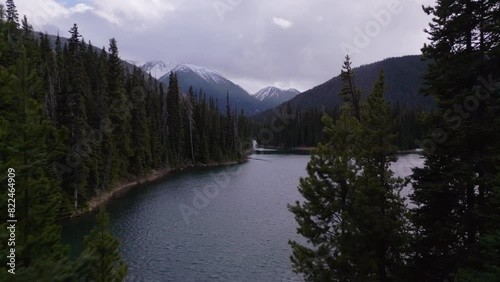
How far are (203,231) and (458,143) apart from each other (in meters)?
25.1

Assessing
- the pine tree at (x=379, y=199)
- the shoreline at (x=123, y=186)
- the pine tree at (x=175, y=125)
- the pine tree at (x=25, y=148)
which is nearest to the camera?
the pine tree at (x=25, y=148)

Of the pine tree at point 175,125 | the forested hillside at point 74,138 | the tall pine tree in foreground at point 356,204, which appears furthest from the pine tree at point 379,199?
the pine tree at point 175,125

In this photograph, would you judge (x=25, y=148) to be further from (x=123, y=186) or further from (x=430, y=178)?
(x=123, y=186)

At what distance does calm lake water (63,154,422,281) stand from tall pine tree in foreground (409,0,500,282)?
11.8 meters

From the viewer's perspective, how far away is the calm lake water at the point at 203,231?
77.6 ft

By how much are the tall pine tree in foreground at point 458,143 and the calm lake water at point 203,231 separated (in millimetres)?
11813

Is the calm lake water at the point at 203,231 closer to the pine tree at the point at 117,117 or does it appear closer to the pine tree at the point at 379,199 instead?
the pine tree at the point at 117,117

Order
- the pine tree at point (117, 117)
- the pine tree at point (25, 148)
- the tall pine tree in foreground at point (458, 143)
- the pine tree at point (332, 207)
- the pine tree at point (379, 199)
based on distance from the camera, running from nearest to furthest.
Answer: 1. the pine tree at point (25, 148)
2. the tall pine tree in foreground at point (458, 143)
3. the pine tree at point (379, 199)
4. the pine tree at point (332, 207)
5. the pine tree at point (117, 117)

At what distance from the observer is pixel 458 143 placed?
11.6 metres

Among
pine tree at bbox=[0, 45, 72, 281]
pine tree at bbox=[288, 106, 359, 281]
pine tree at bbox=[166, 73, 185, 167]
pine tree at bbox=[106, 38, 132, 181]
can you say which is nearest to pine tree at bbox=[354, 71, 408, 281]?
pine tree at bbox=[288, 106, 359, 281]

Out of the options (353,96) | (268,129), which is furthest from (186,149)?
(268,129)

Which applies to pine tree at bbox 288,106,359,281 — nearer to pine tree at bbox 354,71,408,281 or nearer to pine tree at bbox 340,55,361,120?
pine tree at bbox 354,71,408,281

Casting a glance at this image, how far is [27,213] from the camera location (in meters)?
9.90

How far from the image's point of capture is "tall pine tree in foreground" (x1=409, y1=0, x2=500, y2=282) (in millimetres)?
10773
